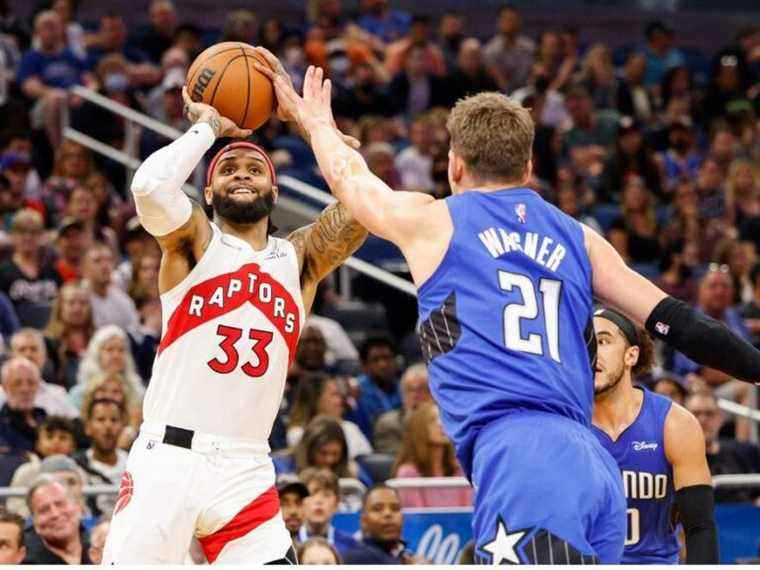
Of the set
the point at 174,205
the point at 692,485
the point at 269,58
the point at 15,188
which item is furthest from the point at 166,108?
the point at 692,485

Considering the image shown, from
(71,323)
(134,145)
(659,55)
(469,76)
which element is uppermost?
(659,55)

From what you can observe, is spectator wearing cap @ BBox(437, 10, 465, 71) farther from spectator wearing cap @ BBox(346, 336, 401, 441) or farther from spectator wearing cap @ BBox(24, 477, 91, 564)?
spectator wearing cap @ BBox(24, 477, 91, 564)

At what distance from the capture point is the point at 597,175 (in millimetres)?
18000

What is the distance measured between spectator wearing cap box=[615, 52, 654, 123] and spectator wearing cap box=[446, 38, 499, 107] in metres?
2.00

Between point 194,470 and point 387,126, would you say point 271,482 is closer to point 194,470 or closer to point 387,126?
point 194,470

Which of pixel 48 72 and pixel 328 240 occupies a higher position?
pixel 48 72

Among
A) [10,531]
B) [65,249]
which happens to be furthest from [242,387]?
[65,249]

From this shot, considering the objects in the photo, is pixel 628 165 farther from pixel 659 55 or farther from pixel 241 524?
pixel 241 524

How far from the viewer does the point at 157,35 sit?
57.3 ft

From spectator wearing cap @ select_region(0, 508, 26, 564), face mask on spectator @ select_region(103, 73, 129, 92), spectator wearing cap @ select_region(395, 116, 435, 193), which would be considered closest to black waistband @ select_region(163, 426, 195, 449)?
spectator wearing cap @ select_region(0, 508, 26, 564)

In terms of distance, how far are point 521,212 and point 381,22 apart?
46.4 ft

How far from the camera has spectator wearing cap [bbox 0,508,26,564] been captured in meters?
8.55

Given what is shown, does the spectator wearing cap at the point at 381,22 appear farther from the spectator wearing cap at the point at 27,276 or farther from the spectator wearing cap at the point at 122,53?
the spectator wearing cap at the point at 27,276

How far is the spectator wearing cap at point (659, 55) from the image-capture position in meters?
20.4
